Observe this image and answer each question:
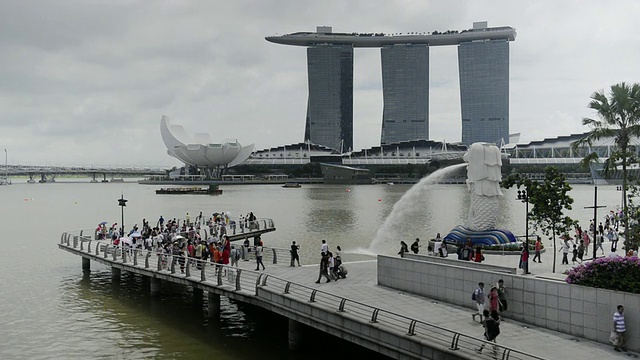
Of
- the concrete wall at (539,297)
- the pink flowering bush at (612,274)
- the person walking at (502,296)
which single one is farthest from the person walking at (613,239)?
the pink flowering bush at (612,274)

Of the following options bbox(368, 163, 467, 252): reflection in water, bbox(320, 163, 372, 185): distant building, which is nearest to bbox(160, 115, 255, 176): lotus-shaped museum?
bbox(320, 163, 372, 185): distant building

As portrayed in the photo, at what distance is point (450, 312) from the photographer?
49.6ft

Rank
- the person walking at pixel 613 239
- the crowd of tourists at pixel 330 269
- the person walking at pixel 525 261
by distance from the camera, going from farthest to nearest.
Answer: the person walking at pixel 613 239 < the crowd of tourists at pixel 330 269 < the person walking at pixel 525 261

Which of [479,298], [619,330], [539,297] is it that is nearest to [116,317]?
[479,298]

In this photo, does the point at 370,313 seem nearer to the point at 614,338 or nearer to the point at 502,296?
the point at 502,296

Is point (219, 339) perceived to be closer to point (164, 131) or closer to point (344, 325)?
point (344, 325)

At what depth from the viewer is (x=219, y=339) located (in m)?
18.2

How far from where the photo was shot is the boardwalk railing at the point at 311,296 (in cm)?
1180

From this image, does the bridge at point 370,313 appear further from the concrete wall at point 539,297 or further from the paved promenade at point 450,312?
the concrete wall at point 539,297

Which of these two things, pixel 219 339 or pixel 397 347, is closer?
pixel 397 347

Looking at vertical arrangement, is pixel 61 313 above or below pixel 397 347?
below

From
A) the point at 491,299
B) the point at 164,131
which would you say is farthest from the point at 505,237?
the point at 164,131

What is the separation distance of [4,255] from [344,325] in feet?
95.6

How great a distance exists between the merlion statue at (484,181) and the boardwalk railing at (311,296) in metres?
11.2
